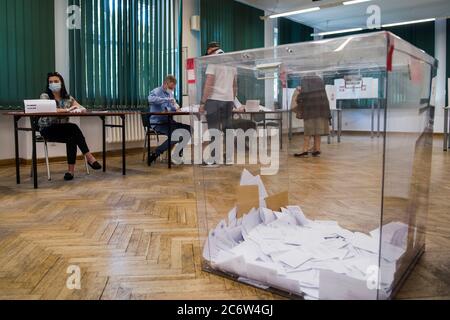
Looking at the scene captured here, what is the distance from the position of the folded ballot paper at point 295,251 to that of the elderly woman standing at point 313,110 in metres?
1.66

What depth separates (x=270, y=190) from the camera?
2.24 meters

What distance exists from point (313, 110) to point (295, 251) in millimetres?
3289

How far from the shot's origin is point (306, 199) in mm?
2920

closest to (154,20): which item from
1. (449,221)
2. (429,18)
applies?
(449,221)

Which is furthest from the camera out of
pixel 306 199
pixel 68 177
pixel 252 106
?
pixel 68 177

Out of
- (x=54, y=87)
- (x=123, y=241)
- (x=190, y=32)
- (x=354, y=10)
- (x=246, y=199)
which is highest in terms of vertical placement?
(x=354, y=10)

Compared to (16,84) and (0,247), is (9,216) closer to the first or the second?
(0,247)

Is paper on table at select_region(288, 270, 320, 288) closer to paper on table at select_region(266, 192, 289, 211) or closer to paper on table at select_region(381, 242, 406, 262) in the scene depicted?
paper on table at select_region(381, 242, 406, 262)

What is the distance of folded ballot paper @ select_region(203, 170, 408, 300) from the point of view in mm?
1300

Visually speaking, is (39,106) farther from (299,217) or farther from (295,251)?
(295,251)

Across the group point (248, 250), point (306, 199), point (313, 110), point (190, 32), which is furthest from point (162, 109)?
point (248, 250)

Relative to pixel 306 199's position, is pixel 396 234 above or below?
above

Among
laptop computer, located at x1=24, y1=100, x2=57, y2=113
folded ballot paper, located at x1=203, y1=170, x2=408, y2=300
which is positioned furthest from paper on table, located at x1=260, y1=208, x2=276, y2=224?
laptop computer, located at x1=24, y1=100, x2=57, y2=113

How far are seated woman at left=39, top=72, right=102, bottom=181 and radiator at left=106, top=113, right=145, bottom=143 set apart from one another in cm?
144
